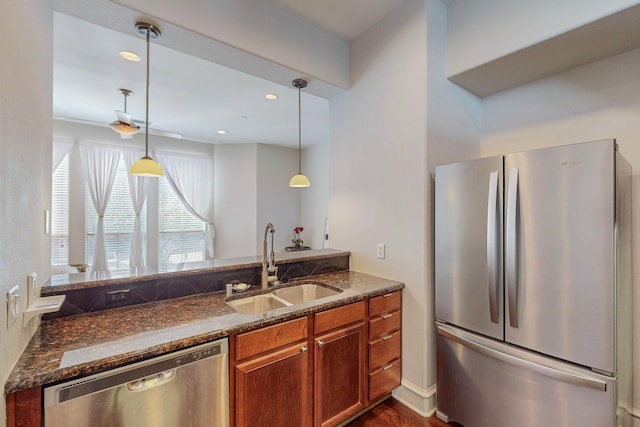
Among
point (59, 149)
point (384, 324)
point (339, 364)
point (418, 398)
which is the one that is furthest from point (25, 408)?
point (59, 149)

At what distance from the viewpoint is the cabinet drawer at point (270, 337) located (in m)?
1.41

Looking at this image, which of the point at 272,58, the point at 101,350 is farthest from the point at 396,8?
the point at 101,350

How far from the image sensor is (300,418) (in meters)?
1.62

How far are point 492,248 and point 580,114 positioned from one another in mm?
1205

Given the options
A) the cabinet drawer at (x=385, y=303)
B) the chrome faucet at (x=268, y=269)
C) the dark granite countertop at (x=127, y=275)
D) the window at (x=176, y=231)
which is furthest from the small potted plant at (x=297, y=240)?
the cabinet drawer at (x=385, y=303)

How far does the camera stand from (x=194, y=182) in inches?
225

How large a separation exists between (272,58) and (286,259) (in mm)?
1537

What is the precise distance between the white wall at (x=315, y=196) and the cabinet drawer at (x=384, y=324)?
11.3 feet

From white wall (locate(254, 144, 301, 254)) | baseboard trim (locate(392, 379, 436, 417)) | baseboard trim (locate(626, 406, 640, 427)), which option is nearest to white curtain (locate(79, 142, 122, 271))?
white wall (locate(254, 144, 301, 254))

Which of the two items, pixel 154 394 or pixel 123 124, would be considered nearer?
pixel 154 394

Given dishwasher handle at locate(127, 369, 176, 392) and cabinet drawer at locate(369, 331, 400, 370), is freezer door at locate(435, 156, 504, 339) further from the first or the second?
dishwasher handle at locate(127, 369, 176, 392)

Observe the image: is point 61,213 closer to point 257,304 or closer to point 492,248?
point 257,304

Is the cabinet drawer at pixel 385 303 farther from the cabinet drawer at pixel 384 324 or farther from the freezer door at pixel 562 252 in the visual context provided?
the freezer door at pixel 562 252

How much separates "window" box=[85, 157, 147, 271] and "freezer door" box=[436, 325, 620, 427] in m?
5.06
